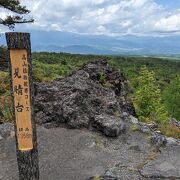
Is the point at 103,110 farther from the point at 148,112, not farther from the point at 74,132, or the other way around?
the point at 148,112

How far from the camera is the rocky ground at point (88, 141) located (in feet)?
34.8

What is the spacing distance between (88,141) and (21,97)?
5.10 meters

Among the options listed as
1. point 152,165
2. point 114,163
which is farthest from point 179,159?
point 114,163

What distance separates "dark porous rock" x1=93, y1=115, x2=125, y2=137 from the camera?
41.8 ft

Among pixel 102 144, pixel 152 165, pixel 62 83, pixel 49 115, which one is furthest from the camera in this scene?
pixel 62 83

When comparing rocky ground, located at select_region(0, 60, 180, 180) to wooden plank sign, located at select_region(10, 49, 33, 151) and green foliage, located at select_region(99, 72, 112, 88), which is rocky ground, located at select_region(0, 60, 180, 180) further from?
wooden plank sign, located at select_region(10, 49, 33, 151)

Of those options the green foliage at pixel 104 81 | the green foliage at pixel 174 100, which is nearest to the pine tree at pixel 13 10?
the green foliage at pixel 104 81

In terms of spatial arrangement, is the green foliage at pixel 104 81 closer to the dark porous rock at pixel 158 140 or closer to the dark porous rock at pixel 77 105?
the dark porous rock at pixel 77 105

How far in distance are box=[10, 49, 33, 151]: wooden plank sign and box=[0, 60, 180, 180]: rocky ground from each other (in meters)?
2.60

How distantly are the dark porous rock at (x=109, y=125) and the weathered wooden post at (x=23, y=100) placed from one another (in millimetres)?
4874

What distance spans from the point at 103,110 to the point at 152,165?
3.48 meters

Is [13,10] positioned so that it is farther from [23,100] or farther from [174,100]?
[174,100]

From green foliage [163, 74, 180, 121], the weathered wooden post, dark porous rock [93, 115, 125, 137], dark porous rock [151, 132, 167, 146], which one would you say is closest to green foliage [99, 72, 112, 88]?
dark porous rock [93, 115, 125, 137]

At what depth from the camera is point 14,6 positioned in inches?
733
